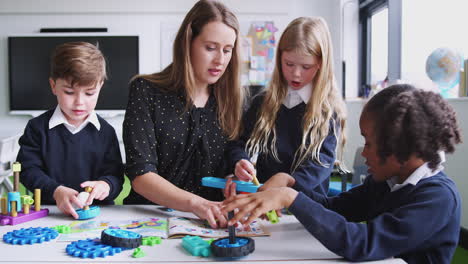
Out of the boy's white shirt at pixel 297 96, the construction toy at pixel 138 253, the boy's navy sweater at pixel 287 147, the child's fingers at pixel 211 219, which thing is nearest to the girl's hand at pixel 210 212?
the child's fingers at pixel 211 219

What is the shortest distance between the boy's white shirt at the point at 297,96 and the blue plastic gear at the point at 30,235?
92 centimetres

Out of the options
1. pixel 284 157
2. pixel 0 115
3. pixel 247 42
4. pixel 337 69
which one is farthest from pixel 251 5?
pixel 284 157

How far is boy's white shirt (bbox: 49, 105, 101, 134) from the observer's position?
1428 mm

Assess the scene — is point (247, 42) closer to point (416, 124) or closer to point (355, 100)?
point (355, 100)

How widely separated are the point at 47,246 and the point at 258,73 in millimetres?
4925

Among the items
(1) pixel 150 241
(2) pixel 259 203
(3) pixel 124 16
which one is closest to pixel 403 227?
(2) pixel 259 203

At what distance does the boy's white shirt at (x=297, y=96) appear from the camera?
1569 mm

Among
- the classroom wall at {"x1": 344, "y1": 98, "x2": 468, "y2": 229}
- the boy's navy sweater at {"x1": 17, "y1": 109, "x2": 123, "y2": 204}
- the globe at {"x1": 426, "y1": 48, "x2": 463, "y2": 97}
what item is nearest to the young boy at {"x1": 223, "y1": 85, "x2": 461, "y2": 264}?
the boy's navy sweater at {"x1": 17, "y1": 109, "x2": 123, "y2": 204}

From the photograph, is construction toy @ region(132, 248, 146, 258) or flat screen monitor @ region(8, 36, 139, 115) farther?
flat screen monitor @ region(8, 36, 139, 115)

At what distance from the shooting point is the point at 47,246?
951 mm

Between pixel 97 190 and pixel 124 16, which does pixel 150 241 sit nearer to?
pixel 97 190

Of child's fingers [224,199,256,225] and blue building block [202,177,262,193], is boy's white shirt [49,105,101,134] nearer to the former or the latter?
blue building block [202,177,262,193]

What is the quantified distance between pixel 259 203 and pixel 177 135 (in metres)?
0.55

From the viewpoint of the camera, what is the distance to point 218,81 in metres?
1.51
